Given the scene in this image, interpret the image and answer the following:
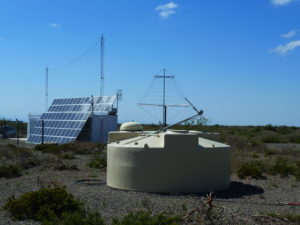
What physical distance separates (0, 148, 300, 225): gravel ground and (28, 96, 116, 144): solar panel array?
16.4 metres

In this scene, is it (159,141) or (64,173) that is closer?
(159,141)

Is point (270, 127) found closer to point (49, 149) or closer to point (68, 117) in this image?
point (68, 117)

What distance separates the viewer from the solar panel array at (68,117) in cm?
3597

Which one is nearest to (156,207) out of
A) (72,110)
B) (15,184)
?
(15,184)

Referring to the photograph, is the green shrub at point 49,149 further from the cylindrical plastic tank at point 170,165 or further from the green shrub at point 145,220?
the green shrub at point 145,220

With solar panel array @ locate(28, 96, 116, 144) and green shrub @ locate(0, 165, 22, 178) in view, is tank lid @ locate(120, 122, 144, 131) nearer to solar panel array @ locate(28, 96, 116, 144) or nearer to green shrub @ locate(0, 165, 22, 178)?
green shrub @ locate(0, 165, 22, 178)

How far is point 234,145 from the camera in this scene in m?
35.0

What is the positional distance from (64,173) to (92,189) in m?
5.11

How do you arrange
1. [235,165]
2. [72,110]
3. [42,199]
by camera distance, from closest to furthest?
1. [42,199]
2. [235,165]
3. [72,110]

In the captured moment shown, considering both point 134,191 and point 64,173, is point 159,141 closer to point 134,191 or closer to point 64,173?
point 134,191

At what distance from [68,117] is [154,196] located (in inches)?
1011

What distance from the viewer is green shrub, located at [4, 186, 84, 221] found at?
10.1 metres

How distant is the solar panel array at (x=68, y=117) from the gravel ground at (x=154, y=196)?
1643 centimetres

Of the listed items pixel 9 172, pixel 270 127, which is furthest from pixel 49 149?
pixel 270 127
